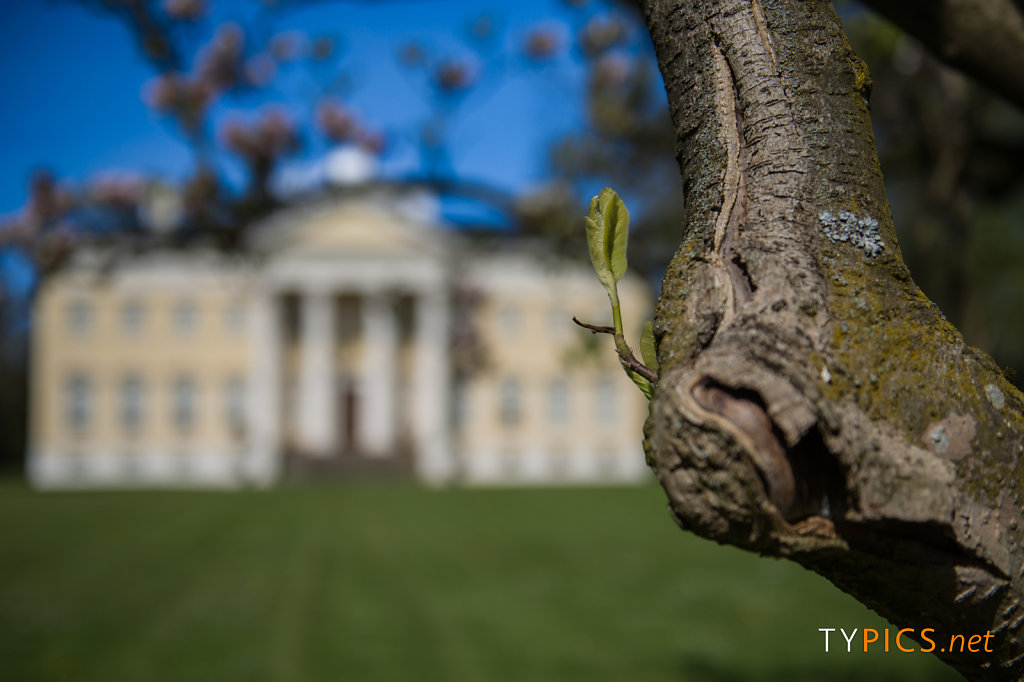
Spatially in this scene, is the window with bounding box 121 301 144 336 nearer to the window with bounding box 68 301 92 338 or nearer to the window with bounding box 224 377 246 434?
the window with bounding box 68 301 92 338

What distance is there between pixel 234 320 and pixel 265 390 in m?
4.48

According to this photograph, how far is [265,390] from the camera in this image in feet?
144

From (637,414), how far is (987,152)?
43326mm

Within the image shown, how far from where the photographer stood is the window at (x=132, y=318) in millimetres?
44625

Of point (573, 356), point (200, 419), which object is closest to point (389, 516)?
point (573, 356)

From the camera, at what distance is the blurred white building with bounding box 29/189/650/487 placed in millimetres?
43531

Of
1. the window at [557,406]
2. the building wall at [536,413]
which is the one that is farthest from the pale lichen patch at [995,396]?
the window at [557,406]

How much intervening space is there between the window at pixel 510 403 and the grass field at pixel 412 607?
2624 cm

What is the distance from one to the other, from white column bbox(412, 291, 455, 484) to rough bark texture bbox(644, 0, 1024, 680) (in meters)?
41.6

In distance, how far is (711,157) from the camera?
120 centimetres

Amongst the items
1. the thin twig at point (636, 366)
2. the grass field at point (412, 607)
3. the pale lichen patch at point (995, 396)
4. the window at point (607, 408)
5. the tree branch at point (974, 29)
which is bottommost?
the grass field at point (412, 607)

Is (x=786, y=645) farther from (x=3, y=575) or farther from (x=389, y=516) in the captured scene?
(x=389, y=516)

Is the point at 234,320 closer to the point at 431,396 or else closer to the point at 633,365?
the point at 431,396

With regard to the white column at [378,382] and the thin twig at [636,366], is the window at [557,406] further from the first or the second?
the thin twig at [636,366]
